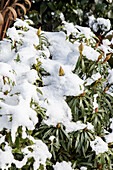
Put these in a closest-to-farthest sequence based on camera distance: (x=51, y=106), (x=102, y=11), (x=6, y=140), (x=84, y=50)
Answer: (x=6, y=140) < (x=51, y=106) < (x=84, y=50) < (x=102, y=11)

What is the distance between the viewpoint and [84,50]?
1.47m

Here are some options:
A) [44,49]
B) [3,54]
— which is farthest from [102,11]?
[3,54]

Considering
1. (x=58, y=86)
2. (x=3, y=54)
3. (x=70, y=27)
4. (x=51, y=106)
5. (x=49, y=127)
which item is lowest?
(x=49, y=127)

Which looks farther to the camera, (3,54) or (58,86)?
(3,54)

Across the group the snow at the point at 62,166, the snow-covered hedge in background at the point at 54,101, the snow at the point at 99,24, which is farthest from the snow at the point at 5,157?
Answer: the snow at the point at 99,24

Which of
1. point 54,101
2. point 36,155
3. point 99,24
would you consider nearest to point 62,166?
point 36,155

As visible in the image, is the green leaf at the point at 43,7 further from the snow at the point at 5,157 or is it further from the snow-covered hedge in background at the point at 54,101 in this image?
the snow at the point at 5,157

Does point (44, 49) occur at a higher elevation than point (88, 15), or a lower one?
lower

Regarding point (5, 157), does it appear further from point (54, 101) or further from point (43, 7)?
point (43, 7)

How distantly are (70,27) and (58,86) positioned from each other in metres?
0.61

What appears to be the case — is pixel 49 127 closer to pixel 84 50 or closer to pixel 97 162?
pixel 97 162

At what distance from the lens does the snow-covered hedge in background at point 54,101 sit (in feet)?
3.71

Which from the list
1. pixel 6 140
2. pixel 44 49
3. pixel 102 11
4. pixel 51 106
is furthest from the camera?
pixel 102 11

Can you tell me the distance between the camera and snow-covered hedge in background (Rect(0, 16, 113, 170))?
44.5 inches
